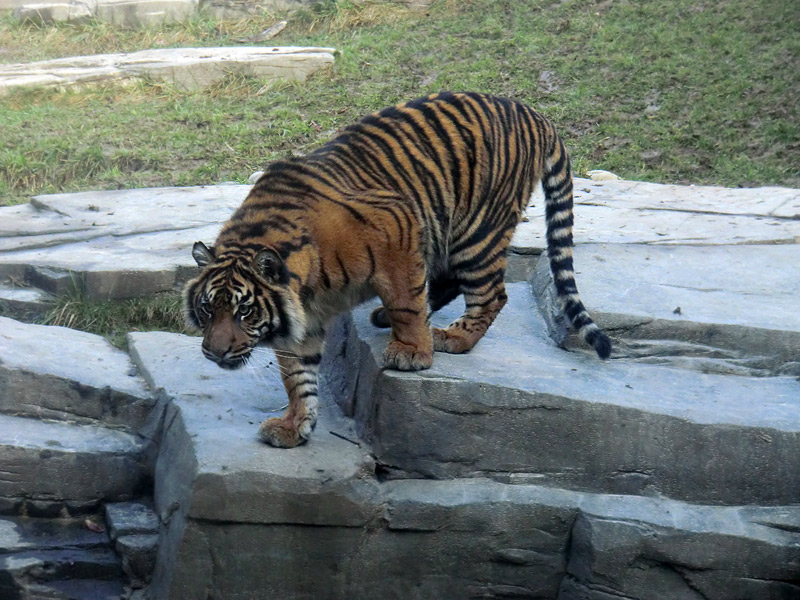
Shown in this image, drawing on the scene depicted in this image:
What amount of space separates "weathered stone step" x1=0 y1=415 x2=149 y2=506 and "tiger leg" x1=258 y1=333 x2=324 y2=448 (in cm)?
71

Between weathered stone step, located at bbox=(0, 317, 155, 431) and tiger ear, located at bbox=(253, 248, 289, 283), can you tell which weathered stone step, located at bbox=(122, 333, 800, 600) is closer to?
weathered stone step, located at bbox=(0, 317, 155, 431)

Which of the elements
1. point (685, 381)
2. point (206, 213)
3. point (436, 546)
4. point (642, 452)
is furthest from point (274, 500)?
point (206, 213)

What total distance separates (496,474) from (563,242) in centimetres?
115

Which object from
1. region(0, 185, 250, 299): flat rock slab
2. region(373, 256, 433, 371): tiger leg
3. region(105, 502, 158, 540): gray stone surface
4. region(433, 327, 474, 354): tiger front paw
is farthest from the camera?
region(0, 185, 250, 299): flat rock slab

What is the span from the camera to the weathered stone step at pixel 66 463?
3.80 meters

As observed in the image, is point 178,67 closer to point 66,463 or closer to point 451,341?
point 66,463

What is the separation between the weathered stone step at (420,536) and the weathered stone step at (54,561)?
0.26 meters

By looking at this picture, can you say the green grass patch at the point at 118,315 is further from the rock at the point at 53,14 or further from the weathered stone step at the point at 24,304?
the rock at the point at 53,14

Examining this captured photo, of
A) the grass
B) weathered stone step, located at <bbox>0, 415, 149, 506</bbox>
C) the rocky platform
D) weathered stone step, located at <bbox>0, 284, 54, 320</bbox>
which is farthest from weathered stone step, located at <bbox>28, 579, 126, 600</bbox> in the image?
the grass

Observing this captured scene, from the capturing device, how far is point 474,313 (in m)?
4.02

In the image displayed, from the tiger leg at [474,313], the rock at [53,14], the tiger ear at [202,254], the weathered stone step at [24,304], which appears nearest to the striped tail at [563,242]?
the tiger leg at [474,313]

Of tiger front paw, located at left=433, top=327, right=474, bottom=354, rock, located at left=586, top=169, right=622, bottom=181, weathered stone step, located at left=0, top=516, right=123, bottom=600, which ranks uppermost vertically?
tiger front paw, located at left=433, top=327, right=474, bottom=354

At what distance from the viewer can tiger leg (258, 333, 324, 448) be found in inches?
144

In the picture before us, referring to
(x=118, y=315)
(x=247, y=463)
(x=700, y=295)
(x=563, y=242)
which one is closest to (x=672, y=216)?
(x=700, y=295)
